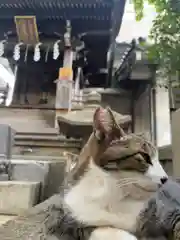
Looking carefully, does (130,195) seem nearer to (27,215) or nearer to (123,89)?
(27,215)

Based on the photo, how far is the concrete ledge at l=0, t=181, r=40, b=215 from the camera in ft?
4.52

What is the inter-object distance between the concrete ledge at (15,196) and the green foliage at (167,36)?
2.84ft

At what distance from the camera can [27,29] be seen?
3629 mm

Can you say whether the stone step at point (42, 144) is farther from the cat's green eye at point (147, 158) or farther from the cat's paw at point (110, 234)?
the cat's paw at point (110, 234)

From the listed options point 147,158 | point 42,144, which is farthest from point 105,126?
point 42,144

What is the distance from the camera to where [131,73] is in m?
4.03

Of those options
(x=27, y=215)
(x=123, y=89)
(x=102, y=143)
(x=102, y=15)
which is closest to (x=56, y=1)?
(x=102, y=15)

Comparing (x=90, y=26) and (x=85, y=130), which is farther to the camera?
(x=90, y=26)

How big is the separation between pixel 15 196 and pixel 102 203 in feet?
2.18

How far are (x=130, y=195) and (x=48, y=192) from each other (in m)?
0.84

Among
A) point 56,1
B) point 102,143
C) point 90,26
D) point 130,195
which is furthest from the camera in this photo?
point 90,26

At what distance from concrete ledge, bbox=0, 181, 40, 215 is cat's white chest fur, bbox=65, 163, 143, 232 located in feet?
1.61

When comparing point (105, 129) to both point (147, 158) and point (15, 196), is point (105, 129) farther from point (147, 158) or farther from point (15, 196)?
point (15, 196)

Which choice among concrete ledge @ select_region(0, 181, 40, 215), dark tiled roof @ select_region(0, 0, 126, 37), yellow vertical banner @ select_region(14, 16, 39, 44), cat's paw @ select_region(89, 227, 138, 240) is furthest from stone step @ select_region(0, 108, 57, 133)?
cat's paw @ select_region(89, 227, 138, 240)
